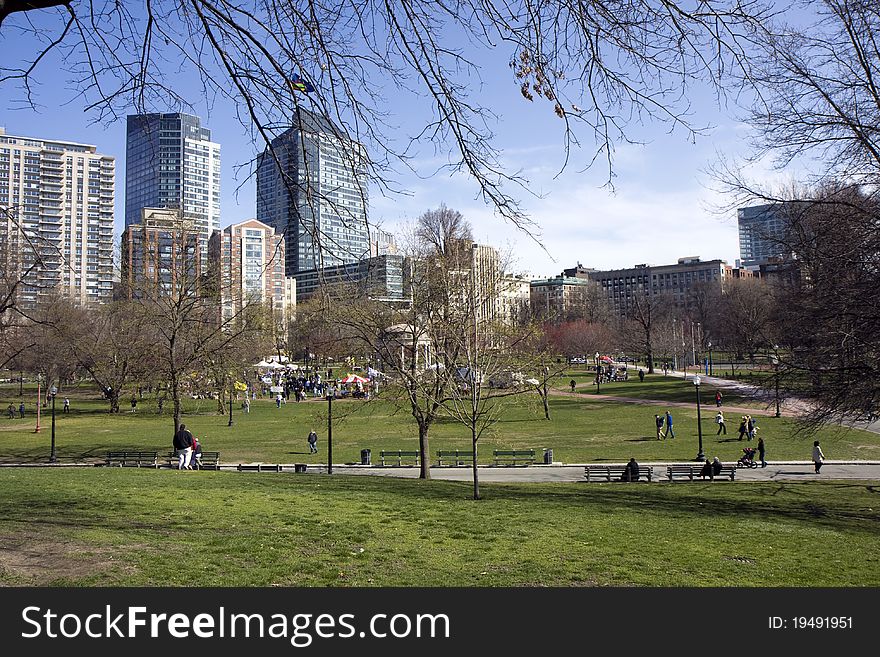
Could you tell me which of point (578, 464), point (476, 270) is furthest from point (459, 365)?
point (578, 464)


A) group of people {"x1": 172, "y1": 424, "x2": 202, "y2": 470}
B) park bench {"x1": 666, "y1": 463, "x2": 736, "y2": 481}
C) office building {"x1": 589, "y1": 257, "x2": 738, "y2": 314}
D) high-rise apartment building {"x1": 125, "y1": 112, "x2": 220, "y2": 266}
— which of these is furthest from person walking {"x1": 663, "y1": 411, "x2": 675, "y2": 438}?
office building {"x1": 589, "y1": 257, "x2": 738, "y2": 314}

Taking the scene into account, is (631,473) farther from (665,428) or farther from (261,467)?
(665,428)

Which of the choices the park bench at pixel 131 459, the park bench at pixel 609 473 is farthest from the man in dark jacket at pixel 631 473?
the park bench at pixel 131 459

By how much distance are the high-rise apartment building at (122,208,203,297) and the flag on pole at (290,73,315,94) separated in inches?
1086

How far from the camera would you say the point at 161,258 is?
3300 cm

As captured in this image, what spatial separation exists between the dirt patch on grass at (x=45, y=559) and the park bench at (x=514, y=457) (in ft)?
63.1

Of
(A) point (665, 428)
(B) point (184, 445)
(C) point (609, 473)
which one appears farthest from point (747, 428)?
(B) point (184, 445)

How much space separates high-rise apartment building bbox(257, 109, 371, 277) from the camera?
15.0 feet

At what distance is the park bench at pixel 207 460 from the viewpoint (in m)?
22.5

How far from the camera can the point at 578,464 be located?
993 inches

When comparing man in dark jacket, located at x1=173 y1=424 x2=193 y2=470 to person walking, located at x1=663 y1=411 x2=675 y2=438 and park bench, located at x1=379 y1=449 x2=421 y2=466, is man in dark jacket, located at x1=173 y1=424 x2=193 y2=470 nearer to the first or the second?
park bench, located at x1=379 y1=449 x2=421 y2=466

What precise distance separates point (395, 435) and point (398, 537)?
26572 millimetres

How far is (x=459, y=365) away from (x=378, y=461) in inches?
374

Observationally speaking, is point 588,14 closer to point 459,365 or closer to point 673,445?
point 459,365
